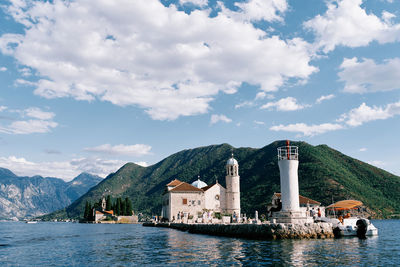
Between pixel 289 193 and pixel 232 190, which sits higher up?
pixel 232 190

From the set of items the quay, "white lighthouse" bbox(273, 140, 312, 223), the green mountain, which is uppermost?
the green mountain

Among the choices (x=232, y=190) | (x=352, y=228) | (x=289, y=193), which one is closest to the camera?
(x=289, y=193)

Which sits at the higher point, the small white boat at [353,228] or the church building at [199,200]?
the church building at [199,200]

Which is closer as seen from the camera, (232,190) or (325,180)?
(232,190)

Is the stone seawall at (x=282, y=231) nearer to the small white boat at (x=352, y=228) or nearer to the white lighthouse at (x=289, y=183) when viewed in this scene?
the small white boat at (x=352, y=228)

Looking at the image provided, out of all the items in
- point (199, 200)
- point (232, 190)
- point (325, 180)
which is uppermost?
point (325, 180)

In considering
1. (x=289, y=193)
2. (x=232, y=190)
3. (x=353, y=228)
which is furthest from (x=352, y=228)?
(x=232, y=190)

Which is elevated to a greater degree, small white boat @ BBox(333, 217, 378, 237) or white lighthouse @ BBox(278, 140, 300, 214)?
white lighthouse @ BBox(278, 140, 300, 214)

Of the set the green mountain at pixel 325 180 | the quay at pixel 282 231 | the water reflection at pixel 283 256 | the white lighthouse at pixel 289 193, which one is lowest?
the water reflection at pixel 283 256

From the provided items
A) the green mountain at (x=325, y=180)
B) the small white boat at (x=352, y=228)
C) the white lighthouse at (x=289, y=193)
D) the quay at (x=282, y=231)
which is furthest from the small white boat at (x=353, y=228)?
the green mountain at (x=325, y=180)

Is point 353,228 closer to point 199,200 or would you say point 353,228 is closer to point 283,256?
point 283,256

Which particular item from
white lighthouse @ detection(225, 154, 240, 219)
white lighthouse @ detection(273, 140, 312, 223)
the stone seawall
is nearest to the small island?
white lighthouse @ detection(225, 154, 240, 219)

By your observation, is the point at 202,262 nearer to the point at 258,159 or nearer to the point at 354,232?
the point at 354,232

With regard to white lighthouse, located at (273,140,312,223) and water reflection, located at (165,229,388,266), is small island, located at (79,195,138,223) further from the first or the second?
water reflection, located at (165,229,388,266)
